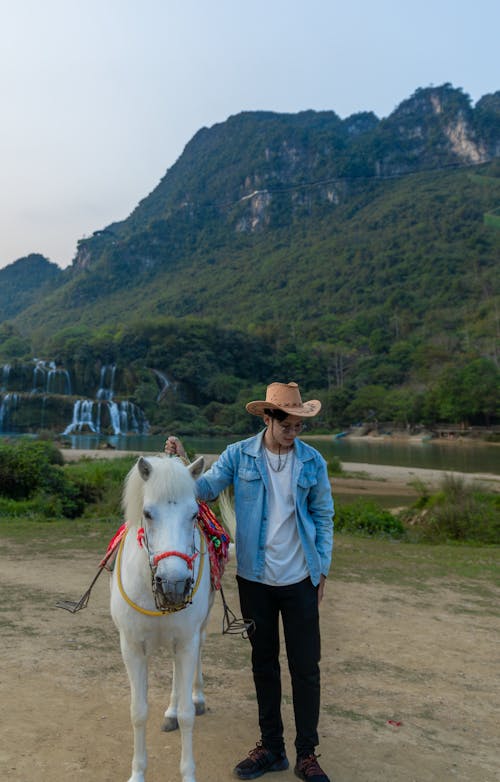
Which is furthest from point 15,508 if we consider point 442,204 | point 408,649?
point 442,204

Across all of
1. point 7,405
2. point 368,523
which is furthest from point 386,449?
point 7,405

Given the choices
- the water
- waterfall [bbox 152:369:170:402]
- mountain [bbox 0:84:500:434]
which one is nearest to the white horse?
the water

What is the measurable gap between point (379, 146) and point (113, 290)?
74029mm

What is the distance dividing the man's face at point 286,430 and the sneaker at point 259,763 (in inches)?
58.9

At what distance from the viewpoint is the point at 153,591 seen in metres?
2.34

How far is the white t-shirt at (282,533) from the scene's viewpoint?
108 inches

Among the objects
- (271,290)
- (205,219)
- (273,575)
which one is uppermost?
(205,219)

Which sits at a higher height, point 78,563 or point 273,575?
point 273,575

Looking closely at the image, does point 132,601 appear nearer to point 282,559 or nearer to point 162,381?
point 282,559

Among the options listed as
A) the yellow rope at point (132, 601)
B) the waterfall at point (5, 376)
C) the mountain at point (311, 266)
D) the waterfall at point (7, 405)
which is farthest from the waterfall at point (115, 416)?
the yellow rope at point (132, 601)

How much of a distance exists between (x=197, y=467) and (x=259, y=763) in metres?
1.47

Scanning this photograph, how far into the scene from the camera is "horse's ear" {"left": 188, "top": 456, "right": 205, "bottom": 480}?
262 cm

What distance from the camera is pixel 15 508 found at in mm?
12000

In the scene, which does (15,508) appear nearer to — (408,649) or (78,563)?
(78,563)
